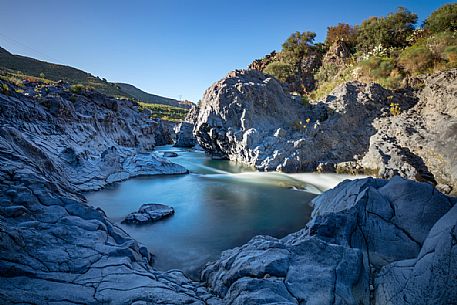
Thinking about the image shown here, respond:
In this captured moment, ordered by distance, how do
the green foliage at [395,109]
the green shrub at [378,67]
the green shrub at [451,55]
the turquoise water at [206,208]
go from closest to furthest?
the turquoise water at [206,208], the green foliage at [395,109], the green shrub at [451,55], the green shrub at [378,67]

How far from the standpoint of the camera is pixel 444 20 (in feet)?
76.5

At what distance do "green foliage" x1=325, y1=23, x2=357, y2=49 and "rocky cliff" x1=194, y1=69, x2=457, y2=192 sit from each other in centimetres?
1727

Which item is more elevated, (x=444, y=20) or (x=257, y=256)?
(x=444, y=20)

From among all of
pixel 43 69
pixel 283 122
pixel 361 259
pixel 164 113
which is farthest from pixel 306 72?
pixel 43 69

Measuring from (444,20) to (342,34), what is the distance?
12791 mm

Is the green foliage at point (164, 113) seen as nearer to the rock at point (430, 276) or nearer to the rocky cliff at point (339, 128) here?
the rocky cliff at point (339, 128)

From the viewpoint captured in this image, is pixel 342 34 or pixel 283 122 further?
pixel 342 34

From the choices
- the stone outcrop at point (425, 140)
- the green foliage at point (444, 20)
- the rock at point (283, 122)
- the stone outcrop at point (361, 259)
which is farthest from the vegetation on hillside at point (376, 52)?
the stone outcrop at point (361, 259)

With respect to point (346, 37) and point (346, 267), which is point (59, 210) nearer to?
point (346, 267)

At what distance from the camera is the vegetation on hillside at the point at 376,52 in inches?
760

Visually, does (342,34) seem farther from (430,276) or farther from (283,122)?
(430,276)

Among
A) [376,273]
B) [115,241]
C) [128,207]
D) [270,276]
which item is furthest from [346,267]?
[128,207]

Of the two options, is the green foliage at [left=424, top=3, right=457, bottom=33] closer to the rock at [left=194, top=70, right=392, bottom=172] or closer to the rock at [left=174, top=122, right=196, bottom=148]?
the rock at [left=194, top=70, right=392, bottom=172]

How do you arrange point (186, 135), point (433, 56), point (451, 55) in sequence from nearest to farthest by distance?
point (451, 55) → point (433, 56) → point (186, 135)
